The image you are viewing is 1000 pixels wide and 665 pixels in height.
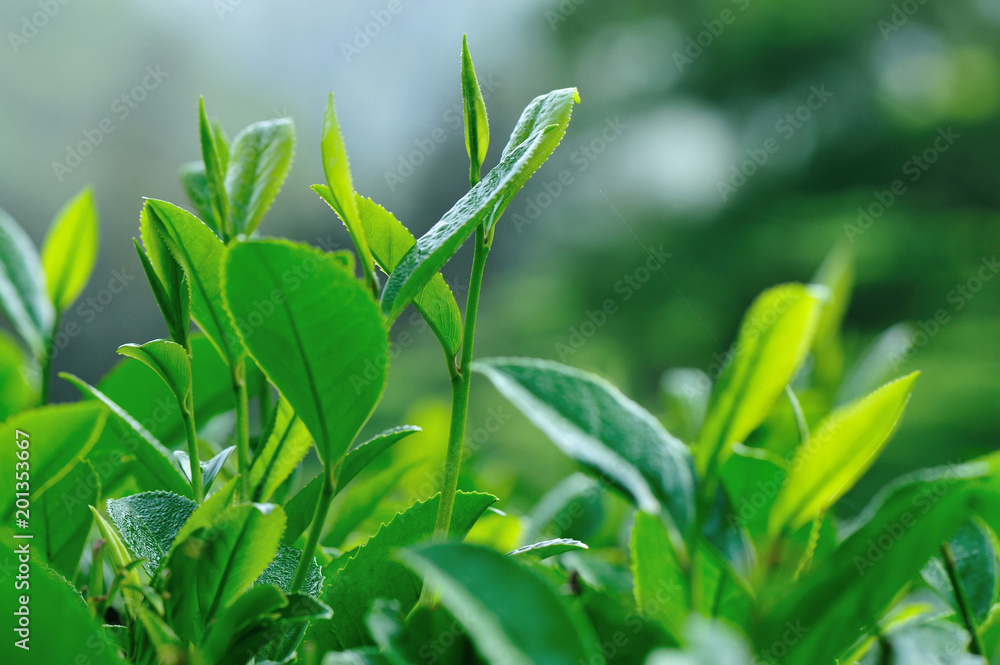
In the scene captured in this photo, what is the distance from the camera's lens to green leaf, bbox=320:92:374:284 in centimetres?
23

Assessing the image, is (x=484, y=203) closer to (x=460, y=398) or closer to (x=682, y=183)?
(x=460, y=398)

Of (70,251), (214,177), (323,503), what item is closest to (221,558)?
(323,503)

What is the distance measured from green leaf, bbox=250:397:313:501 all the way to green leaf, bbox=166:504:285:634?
5 centimetres

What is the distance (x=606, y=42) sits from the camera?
4668 mm

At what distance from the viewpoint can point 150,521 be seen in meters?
0.24

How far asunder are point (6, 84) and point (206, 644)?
6.16 meters

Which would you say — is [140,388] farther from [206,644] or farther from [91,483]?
[206,644]

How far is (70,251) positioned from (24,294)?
7 cm

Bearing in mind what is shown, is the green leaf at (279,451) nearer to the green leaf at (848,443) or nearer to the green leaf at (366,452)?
the green leaf at (366,452)

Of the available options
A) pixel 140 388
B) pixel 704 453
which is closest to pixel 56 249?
pixel 140 388

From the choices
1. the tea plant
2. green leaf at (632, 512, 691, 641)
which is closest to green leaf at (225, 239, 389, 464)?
the tea plant

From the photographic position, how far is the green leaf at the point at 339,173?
23 cm

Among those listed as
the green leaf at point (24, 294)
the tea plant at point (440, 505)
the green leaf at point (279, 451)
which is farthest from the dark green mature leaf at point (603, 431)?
the green leaf at point (24, 294)

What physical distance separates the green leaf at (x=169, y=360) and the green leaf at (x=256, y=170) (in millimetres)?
51
